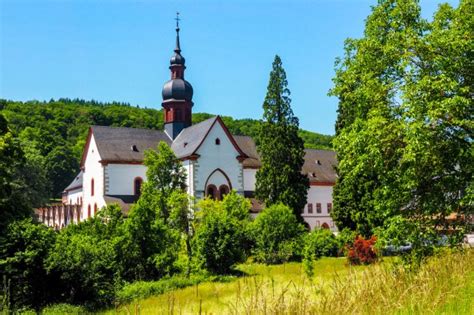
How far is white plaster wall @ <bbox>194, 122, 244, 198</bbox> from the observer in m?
48.1

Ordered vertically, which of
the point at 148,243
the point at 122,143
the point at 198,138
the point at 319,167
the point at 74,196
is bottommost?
the point at 148,243

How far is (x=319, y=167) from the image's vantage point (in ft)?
208

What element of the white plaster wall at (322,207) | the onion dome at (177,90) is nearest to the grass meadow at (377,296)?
the onion dome at (177,90)

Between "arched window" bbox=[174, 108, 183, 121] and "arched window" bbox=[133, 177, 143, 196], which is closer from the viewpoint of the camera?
"arched window" bbox=[133, 177, 143, 196]

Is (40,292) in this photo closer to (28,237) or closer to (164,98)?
(28,237)

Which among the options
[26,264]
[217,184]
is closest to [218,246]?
[26,264]

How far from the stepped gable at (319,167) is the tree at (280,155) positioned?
17565 mm

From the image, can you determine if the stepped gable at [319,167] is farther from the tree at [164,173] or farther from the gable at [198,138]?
the tree at [164,173]

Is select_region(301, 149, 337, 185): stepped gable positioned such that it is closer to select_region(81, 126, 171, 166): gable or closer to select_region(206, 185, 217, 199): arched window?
select_region(206, 185, 217, 199): arched window

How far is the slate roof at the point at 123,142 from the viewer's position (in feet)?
165

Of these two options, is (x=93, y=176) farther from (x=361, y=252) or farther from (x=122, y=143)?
(x=361, y=252)

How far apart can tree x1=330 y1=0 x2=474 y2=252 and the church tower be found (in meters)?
37.2

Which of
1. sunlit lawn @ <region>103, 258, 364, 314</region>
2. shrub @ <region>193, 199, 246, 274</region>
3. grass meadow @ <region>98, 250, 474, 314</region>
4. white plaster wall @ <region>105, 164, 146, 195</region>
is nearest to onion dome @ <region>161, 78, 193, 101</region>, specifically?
white plaster wall @ <region>105, 164, 146, 195</region>

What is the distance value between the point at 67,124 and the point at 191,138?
97937 millimetres
